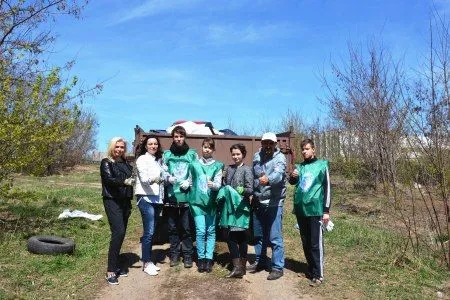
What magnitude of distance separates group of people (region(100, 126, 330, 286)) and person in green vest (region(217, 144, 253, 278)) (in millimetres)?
13

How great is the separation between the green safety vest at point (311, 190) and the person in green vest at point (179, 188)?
1495 mm

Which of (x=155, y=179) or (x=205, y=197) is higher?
(x=155, y=179)

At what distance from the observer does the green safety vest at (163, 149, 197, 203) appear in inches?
240

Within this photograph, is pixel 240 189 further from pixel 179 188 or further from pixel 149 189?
pixel 149 189

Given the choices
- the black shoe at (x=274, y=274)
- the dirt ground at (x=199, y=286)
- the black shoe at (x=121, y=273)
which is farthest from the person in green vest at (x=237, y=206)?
the black shoe at (x=121, y=273)

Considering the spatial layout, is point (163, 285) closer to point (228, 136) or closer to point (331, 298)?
point (331, 298)

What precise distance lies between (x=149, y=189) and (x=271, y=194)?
1.59m

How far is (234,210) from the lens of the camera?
5855mm

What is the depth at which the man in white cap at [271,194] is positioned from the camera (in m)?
5.72

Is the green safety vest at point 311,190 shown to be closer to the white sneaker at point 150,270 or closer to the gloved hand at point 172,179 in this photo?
the gloved hand at point 172,179

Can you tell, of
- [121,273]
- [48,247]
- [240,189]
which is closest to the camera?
[240,189]

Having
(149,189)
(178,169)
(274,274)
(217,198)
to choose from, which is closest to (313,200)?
(274,274)

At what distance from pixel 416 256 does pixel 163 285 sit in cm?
387

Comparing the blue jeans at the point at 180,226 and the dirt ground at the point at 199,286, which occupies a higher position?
the blue jeans at the point at 180,226
